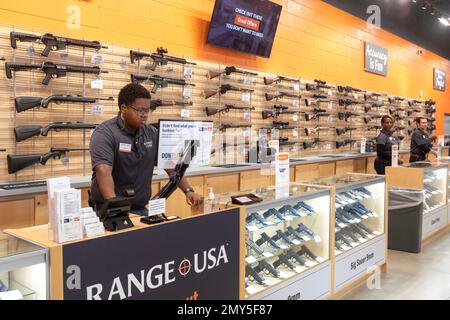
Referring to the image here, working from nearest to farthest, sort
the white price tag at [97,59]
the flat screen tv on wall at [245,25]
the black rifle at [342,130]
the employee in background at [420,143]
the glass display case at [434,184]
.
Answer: the white price tag at [97,59] → the glass display case at [434,184] → the flat screen tv on wall at [245,25] → the employee in background at [420,143] → the black rifle at [342,130]

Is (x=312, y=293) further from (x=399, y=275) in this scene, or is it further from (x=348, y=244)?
(x=399, y=275)

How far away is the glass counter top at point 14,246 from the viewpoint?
5.13ft

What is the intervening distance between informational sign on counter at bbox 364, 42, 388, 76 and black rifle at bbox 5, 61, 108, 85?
715 centimetres

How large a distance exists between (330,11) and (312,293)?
682cm

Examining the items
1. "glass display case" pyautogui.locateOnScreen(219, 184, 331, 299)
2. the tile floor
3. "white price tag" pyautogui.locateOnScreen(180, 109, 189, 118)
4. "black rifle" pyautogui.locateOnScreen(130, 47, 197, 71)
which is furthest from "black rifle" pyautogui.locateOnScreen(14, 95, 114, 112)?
the tile floor

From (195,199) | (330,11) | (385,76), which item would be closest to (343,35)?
(330,11)

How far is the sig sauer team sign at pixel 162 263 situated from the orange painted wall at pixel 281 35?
3021 millimetres

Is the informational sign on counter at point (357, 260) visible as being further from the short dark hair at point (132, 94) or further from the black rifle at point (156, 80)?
the black rifle at point (156, 80)

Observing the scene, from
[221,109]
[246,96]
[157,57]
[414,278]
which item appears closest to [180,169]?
[414,278]

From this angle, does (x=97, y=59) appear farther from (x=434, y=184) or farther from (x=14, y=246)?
(x=434, y=184)

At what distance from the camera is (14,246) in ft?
5.43

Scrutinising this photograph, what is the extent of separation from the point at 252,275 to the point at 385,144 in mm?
4071

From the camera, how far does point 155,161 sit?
9.11ft

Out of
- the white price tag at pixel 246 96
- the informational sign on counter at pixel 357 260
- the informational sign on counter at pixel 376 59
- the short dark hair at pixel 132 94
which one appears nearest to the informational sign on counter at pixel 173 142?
the short dark hair at pixel 132 94
